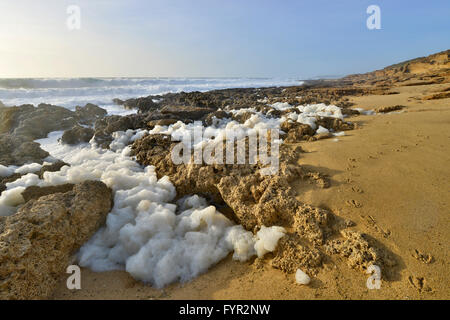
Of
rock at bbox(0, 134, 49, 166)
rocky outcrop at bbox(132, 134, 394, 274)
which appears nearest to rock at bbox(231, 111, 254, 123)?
rocky outcrop at bbox(132, 134, 394, 274)

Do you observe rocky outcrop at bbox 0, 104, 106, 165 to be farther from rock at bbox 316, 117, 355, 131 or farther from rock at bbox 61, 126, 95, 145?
rock at bbox 316, 117, 355, 131

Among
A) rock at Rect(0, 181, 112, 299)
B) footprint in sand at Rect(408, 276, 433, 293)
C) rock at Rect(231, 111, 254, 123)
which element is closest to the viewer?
footprint in sand at Rect(408, 276, 433, 293)

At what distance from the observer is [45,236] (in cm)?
208

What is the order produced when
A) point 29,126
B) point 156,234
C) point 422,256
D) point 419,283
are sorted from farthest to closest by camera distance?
1. point 29,126
2. point 156,234
3. point 422,256
4. point 419,283

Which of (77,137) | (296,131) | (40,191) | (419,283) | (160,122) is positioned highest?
(160,122)

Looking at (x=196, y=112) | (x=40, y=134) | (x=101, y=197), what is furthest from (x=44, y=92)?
(x=101, y=197)

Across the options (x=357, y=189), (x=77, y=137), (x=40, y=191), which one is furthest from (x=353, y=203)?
(x=77, y=137)

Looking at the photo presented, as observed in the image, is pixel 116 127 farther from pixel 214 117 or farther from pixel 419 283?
pixel 419 283

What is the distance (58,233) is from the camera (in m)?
2.14

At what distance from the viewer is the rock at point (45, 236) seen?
1.78 metres

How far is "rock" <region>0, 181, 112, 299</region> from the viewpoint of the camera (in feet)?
5.84

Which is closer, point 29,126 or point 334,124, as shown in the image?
point 334,124
